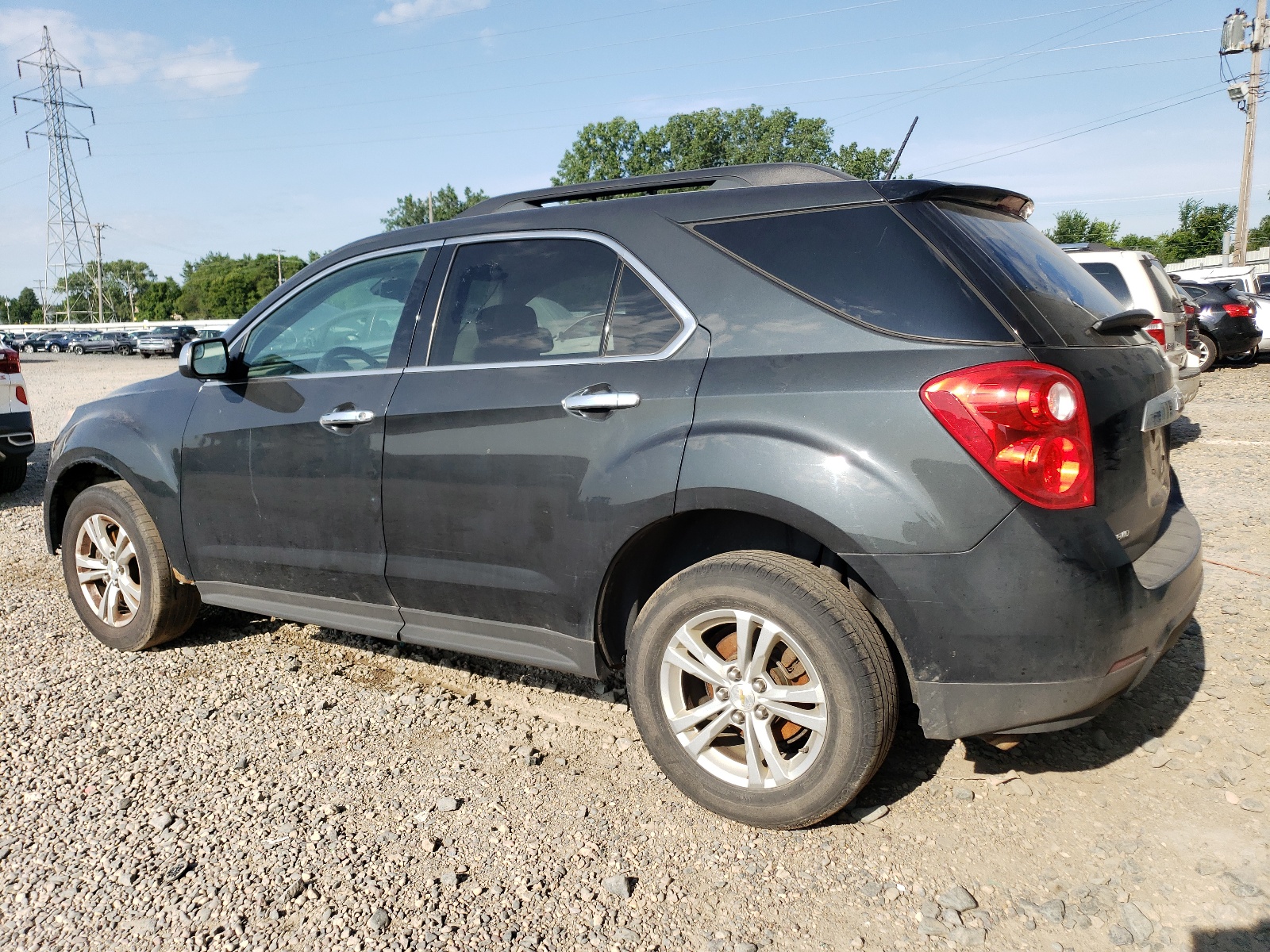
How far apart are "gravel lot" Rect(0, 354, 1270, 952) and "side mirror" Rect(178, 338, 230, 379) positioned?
4.33 ft

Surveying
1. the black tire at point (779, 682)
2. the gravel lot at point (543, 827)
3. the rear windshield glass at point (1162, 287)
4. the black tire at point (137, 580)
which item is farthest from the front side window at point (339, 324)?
the rear windshield glass at point (1162, 287)

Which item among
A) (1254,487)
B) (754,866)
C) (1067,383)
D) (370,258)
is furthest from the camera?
(1254,487)

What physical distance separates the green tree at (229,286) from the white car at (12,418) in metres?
102

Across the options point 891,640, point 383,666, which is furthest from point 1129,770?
point 383,666

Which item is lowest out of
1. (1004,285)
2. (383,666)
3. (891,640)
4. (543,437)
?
(383,666)

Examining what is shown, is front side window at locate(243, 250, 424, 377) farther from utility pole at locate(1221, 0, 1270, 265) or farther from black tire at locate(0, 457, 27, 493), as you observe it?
utility pole at locate(1221, 0, 1270, 265)

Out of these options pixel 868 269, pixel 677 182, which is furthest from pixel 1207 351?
pixel 868 269

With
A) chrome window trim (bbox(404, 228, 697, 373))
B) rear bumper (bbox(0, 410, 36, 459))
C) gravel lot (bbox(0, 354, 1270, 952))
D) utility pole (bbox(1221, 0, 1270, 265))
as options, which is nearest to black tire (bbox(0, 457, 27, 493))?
rear bumper (bbox(0, 410, 36, 459))

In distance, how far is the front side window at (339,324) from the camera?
3.61m

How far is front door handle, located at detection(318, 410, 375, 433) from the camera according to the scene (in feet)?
11.3

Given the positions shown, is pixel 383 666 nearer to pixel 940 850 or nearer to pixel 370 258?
pixel 370 258

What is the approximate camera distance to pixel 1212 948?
87.0 inches

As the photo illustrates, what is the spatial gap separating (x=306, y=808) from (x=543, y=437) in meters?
1.39

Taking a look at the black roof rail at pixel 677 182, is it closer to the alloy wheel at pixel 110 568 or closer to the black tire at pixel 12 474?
the alloy wheel at pixel 110 568
